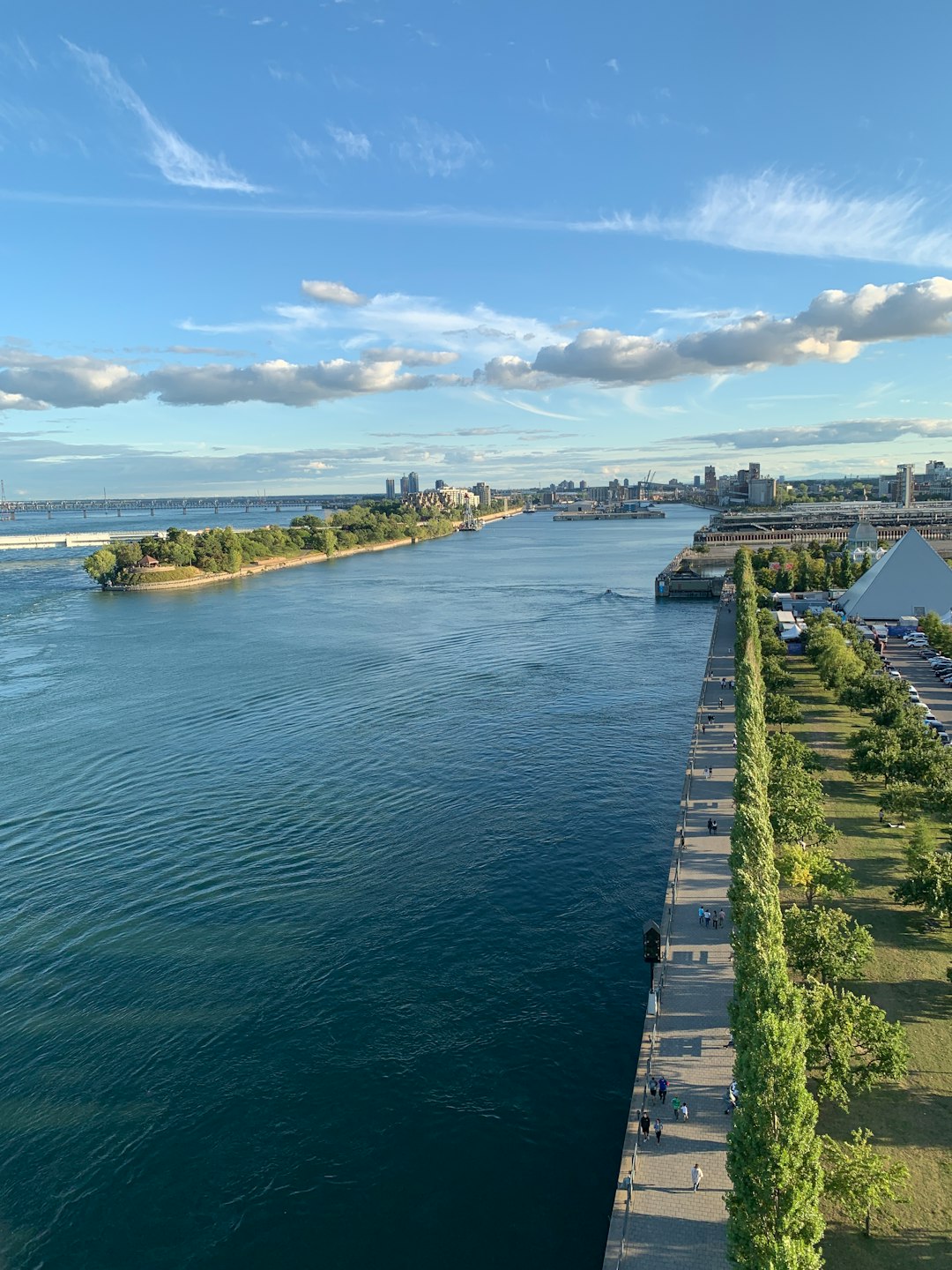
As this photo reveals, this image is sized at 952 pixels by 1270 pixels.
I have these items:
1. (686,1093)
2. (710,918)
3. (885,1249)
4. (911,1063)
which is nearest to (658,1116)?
(686,1093)

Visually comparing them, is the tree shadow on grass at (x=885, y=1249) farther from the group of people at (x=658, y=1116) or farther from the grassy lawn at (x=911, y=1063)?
the group of people at (x=658, y=1116)

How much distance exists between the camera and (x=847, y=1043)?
12.8 metres

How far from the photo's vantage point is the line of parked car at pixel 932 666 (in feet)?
98.4

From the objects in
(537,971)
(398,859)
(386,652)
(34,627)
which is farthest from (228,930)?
(34,627)

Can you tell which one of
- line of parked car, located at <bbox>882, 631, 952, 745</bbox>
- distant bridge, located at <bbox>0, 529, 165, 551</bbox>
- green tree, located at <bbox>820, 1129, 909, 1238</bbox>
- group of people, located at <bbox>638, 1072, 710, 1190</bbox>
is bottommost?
line of parked car, located at <bbox>882, 631, 952, 745</bbox>

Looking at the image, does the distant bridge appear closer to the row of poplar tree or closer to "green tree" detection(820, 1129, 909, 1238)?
the row of poplar tree

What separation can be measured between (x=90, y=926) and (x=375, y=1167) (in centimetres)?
1102

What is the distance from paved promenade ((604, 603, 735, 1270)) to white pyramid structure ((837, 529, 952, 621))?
37.7m

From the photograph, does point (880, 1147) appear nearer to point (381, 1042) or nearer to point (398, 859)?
point (381, 1042)

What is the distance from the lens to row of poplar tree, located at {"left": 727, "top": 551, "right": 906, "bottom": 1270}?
948 centimetres

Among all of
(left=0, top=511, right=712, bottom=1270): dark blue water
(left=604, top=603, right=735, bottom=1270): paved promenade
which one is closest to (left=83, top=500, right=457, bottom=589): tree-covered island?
(left=0, top=511, right=712, bottom=1270): dark blue water

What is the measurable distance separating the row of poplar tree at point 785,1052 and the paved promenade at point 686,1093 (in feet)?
3.10

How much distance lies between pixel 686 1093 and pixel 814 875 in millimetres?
7468

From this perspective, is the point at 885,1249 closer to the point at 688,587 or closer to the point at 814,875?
the point at 814,875
